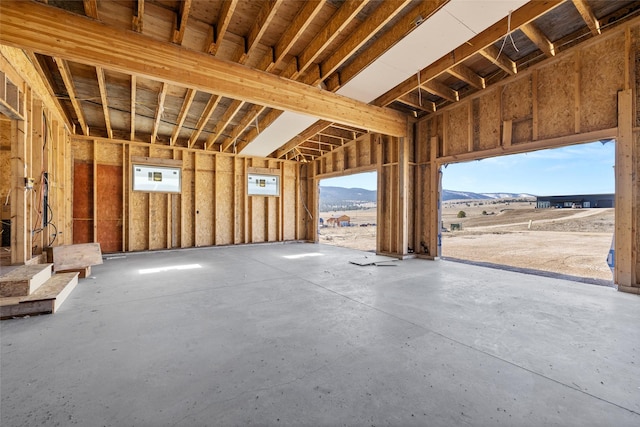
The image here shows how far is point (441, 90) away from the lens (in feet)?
19.8

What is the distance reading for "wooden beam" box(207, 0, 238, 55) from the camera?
3.31 m

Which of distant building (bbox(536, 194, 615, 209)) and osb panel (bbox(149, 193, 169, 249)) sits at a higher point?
distant building (bbox(536, 194, 615, 209))

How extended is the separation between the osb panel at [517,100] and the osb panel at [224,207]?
8.39 m

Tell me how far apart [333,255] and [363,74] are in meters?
4.72

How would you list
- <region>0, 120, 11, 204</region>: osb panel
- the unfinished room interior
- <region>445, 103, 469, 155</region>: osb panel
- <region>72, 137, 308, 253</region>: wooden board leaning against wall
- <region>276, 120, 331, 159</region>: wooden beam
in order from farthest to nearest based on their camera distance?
<region>72, 137, 308, 253</region>: wooden board leaning against wall → <region>276, 120, 331, 159</region>: wooden beam → <region>445, 103, 469, 155</region>: osb panel → <region>0, 120, 11, 204</region>: osb panel → the unfinished room interior

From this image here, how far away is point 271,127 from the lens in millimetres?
7148

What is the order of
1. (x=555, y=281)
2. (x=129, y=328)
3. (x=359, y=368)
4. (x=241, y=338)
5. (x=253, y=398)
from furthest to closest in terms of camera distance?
(x=555, y=281) < (x=129, y=328) < (x=241, y=338) < (x=359, y=368) < (x=253, y=398)

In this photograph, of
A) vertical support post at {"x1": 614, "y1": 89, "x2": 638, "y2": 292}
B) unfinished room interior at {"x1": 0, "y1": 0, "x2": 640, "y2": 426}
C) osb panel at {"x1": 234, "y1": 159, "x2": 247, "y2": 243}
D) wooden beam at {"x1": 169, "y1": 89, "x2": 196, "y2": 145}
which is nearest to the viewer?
unfinished room interior at {"x1": 0, "y1": 0, "x2": 640, "y2": 426}

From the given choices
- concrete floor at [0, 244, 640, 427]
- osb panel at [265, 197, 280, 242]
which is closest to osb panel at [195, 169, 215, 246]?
osb panel at [265, 197, 280, 242]

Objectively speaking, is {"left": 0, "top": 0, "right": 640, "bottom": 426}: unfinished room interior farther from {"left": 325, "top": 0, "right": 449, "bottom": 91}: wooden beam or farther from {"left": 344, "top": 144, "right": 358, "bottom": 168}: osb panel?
{"left": 344, "top": 144, "right": 358, "bottom": 168}: osb panel

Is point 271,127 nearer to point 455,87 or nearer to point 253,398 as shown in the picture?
point 455,87

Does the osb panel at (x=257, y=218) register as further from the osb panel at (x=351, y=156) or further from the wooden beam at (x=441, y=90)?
the wooden beam at (x=441, y=90)

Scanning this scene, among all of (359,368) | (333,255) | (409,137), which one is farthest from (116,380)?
(409,137)

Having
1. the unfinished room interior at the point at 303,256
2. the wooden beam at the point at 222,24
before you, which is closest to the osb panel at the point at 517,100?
the unfinished room interior at the point at 303,256
